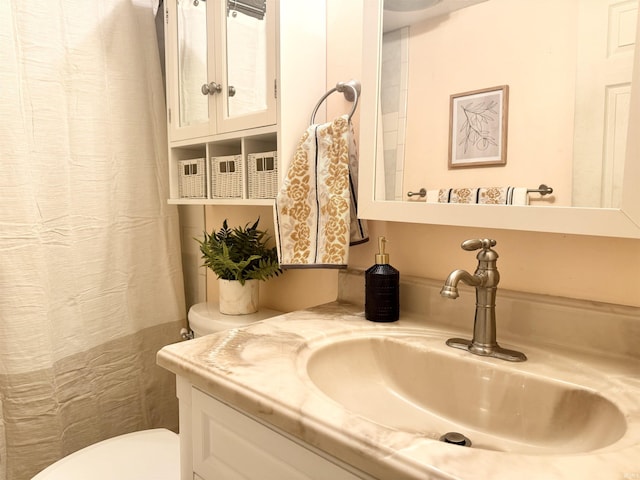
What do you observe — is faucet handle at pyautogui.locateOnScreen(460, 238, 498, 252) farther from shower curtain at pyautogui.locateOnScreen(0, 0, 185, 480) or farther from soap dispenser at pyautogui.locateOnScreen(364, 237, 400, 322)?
shower curtain at pyautogui.locateOnScreen(0, 0, 185, 480)

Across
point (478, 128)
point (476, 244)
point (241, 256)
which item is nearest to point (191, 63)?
point (241, 256)

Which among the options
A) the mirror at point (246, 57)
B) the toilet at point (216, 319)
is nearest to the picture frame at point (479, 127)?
the mirror at point (246, 57)

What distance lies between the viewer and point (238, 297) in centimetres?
127

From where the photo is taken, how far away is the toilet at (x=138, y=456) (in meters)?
1.11

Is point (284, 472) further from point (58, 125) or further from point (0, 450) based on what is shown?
point (58, 125)

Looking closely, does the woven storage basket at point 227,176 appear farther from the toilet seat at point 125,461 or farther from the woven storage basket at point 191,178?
the toilet seat at point 125,461

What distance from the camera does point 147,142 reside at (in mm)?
1540

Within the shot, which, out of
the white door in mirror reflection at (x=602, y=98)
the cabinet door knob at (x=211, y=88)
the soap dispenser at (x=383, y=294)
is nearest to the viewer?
the white door in mirror reflection at (x=602, y=98)

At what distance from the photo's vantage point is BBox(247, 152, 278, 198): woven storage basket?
111 cm

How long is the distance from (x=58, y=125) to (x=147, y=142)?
279 mm

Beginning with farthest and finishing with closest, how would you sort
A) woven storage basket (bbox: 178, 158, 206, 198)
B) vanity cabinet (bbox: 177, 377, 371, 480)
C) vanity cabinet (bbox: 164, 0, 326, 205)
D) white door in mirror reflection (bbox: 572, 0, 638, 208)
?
1. woven storage basket (bbox: 178, 158, 206, 198)
2. vanity cabinet (bbox: 164, 0, 326, 205)
3. white door in mirror reflection (bbox: 572, 0, 638, 208)
4. vanity cabinet (bbox: 177, 377, 371, 480)

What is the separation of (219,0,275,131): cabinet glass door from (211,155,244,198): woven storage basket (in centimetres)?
9

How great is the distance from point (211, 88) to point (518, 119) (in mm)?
782

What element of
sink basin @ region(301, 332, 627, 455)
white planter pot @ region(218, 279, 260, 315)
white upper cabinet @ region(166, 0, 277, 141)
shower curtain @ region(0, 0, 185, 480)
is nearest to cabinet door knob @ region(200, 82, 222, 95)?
white upper cabinet @ region(166, 0, 277, 141)
